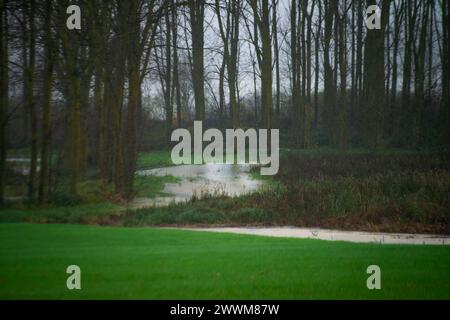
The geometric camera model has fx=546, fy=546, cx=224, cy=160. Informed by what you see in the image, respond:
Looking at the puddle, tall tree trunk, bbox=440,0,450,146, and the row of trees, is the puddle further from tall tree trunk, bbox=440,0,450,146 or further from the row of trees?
tall tree trunk, bbox=440,0,450,146

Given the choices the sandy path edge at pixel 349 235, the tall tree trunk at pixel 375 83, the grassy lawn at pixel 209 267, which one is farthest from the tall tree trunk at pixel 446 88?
the grassy lawn at pixel 209 267

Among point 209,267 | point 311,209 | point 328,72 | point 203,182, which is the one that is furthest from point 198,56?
point 209,267

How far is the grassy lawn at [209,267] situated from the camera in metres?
7.37

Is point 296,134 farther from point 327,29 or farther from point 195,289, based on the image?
point 195,289

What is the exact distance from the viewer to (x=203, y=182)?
25.0 m

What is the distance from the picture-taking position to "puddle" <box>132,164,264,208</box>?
68.1ft

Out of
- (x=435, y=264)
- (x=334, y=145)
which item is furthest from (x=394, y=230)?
(x=334, y=145)

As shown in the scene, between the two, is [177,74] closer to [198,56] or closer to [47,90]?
[198,56]

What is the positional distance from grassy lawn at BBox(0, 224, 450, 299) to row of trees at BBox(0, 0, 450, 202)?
8548 millimetres

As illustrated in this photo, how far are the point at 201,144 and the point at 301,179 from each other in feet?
51.6

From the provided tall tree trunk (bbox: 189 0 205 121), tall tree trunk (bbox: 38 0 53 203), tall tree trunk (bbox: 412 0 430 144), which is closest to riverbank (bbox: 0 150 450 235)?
tall tree trunk (bbox: 38 0 53 203)

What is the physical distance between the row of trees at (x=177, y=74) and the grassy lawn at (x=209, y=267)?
28.0 ft
